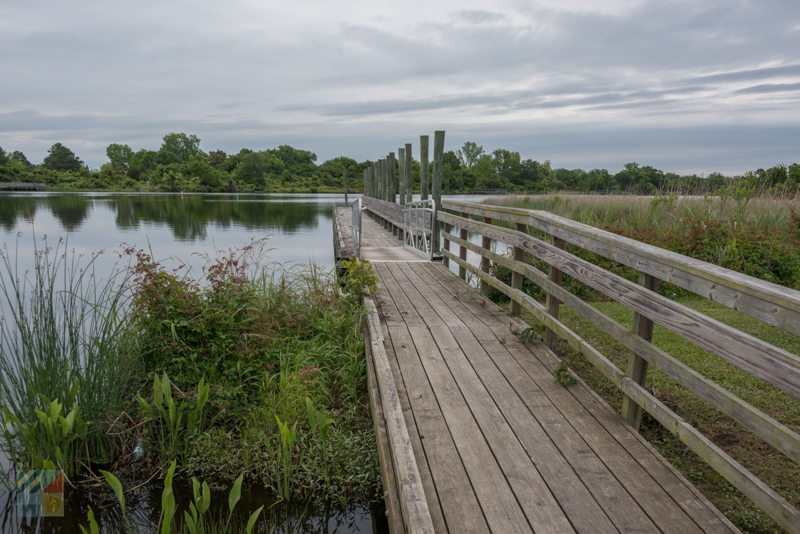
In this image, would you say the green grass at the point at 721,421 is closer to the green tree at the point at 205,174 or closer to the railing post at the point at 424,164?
the railing post at the point at 424,164

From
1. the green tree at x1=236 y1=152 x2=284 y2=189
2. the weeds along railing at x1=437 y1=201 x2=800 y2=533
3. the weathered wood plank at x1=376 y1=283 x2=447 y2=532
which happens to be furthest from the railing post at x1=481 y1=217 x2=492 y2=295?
the green tree at x1=236 y1=152 x2=284 y2=189

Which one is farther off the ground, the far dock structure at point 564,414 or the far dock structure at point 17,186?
the far dock structure at point 17,186

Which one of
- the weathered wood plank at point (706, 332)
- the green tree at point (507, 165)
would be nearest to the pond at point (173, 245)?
the weathered wood plank at point (706, 332)

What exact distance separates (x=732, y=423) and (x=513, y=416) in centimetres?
178

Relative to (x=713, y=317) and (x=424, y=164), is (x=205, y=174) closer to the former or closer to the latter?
(x=424, y=164)

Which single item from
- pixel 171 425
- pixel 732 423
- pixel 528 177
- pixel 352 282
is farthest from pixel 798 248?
pixel 528 177

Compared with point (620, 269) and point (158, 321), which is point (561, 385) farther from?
point (620, 269)

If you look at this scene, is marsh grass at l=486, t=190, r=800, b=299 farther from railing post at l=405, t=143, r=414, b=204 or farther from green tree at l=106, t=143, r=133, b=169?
green tree at l=106, t=143, r=133, b=169

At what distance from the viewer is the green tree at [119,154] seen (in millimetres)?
117188

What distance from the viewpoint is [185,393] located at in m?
4.03

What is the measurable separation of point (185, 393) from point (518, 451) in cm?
280

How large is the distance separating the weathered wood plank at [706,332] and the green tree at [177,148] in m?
121

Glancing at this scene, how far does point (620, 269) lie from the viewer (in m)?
7.91

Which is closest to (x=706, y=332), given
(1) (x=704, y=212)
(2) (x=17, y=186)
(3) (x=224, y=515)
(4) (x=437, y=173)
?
(3) (x=224, y=515)
